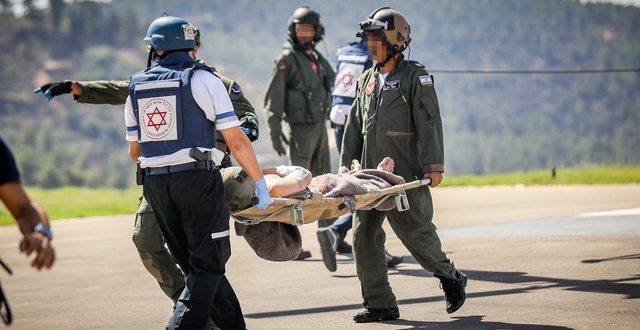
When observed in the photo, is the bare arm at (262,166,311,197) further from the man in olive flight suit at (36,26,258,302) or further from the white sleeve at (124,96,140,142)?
the white sleeve at (124,96,140,142)

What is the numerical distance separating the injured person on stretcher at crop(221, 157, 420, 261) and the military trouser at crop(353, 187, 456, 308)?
287 millimetres

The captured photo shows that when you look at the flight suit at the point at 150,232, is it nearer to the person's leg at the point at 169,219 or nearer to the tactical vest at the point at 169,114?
the person's leg at the point at 169,219

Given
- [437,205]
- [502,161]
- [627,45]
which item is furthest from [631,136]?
[437,205]

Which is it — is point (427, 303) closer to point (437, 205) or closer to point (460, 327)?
point (460, 327)

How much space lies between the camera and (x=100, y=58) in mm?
189750

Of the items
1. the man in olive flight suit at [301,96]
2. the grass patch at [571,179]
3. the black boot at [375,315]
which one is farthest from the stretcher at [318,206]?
the grass patch at [571,179]

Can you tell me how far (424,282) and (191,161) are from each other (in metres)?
4.12

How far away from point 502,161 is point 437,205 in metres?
130

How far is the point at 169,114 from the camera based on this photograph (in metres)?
7.14

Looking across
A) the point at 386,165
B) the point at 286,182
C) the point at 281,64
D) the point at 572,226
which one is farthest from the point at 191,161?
the point at 572,226

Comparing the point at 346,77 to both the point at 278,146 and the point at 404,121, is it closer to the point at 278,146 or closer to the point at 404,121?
the point at 278,146

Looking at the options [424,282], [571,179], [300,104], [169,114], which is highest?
[169,114]

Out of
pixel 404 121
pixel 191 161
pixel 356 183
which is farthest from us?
pixel 404 121

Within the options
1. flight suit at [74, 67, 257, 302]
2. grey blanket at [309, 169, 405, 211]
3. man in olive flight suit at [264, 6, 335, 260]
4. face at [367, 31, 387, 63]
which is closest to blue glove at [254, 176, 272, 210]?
grey blanket at [309, 169, 405, 211]
